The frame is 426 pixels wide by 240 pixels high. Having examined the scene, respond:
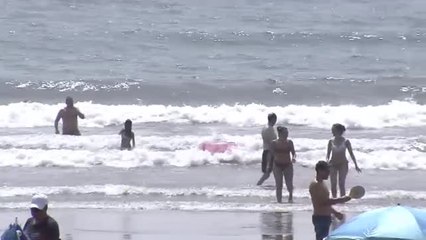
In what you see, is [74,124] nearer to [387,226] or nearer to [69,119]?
[69,119]

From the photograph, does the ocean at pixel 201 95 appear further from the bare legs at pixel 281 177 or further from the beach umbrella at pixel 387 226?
the beach umbrella at pixel 387 226

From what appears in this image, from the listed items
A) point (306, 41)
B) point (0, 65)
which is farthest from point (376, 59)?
point (0, 65)

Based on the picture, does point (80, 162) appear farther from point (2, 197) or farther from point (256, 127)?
point (256, 127)

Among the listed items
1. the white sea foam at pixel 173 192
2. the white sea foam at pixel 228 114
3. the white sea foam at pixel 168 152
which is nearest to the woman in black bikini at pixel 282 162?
the white sea foam at pixel 173 192

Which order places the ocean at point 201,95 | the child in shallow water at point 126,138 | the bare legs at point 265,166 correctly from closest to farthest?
the bare legs at point 265,166, the ocean at point 201,95, the child in shallow water at point 126,138

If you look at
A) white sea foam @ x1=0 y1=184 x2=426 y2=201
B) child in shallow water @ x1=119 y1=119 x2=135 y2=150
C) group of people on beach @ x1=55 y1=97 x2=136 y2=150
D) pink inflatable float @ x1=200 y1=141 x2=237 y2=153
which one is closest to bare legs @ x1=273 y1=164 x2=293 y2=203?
white sea foam @ x1=0 y1=184 x2=426 y2=201

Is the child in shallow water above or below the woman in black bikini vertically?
above

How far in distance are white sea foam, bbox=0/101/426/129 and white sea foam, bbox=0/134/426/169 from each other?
→ 278 cm

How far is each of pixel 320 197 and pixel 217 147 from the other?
8820 millimetres

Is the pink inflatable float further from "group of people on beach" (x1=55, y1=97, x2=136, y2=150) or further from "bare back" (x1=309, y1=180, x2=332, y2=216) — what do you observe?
"bare back" (x1=309, y1=180, x2=332, y2=216)

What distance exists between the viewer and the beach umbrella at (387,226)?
445 inches

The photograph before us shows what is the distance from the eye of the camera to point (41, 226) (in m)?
10.5

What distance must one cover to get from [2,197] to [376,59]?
23.9 meters

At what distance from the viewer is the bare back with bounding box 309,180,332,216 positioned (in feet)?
42.3
